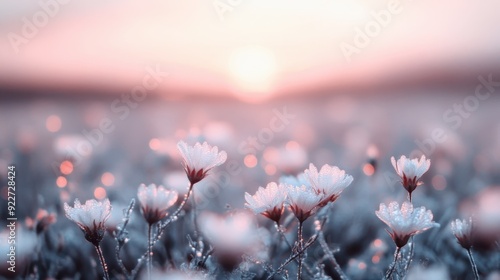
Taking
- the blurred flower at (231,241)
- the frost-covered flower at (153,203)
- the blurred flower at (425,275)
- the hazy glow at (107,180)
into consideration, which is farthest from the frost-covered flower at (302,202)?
the hazy glow at (107,180)

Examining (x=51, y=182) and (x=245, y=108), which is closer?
(x=51, y=182)

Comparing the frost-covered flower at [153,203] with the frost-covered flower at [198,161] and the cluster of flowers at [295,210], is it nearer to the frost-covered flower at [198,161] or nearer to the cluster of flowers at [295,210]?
the cluster of flowers at [295,210]

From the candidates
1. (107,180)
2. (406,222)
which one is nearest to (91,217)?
(406,222)

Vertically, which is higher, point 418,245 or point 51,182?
point 51,182

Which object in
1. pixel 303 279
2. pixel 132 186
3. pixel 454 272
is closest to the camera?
pixel 303 279

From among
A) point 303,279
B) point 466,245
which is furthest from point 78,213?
point 466,245

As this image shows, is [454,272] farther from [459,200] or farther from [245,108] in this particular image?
[245,108]

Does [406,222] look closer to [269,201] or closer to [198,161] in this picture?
[269,201]

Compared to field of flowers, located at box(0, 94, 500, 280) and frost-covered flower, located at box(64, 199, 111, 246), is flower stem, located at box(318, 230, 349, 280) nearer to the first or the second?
field of flowers, located at box(0, 94, 500, 280)

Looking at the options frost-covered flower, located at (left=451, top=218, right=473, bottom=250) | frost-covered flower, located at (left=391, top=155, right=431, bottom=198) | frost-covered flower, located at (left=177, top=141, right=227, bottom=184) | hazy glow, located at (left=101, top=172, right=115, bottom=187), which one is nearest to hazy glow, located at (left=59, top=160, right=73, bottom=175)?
hazy glow, located at (left=101, top=172, right=115, bottom=187)
